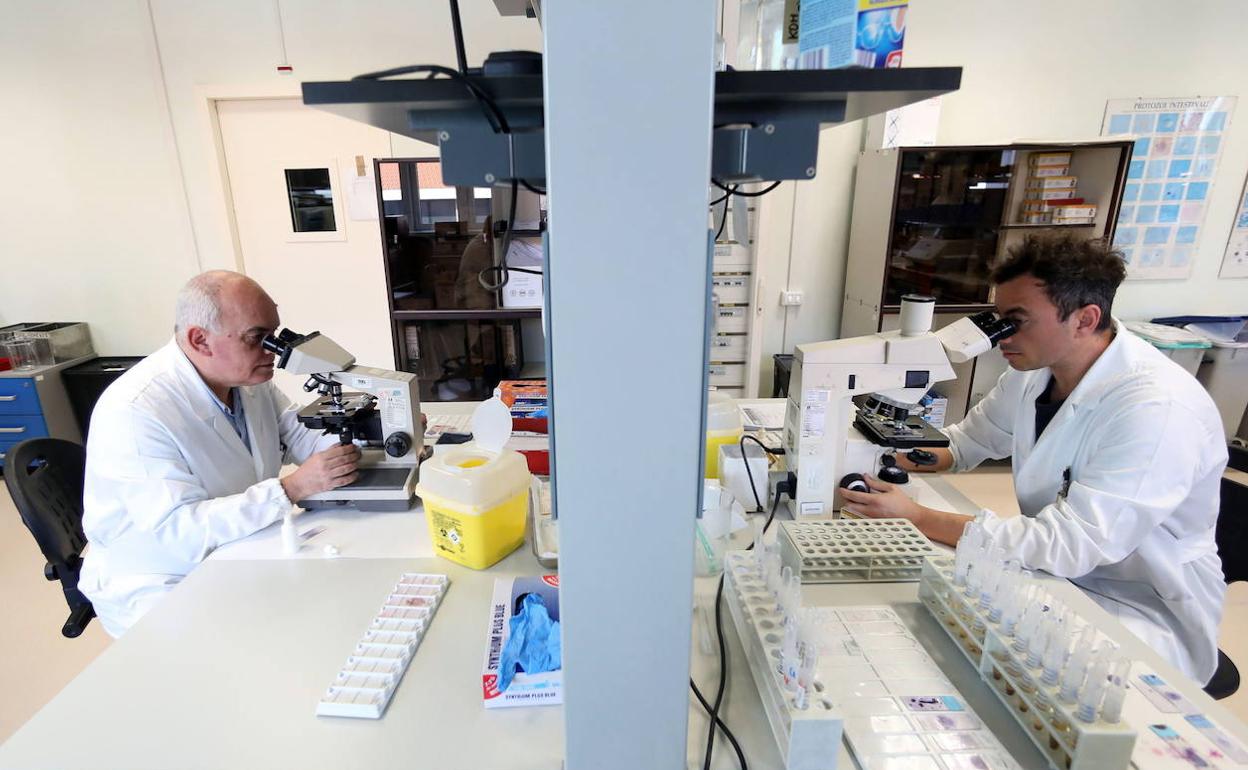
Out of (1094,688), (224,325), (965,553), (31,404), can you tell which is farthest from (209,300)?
(31,404)

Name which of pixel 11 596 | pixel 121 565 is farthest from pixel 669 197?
pixel 11 596

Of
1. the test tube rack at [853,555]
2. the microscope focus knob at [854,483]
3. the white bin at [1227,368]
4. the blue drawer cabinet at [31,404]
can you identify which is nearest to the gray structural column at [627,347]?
the test tube rack at [853,555]

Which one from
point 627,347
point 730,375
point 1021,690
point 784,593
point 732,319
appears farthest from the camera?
point 730,375

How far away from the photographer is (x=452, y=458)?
3.81 feet

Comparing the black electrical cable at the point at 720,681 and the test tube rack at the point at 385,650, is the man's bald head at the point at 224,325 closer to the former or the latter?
the test tube rack at the point at 385,650

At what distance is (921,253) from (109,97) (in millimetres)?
4462

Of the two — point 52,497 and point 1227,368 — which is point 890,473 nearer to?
point 52,497

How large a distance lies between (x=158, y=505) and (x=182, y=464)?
0.43ft

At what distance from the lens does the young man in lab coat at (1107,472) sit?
3.62 feet

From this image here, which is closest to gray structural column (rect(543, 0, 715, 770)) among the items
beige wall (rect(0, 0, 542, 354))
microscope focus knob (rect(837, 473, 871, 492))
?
microscope focus knob (rect(837, 473, 871, 492))

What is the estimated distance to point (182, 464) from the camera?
4.42 feet

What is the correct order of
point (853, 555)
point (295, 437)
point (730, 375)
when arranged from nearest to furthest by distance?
point (853, 555) → point (295, 437) → point (730, 375)

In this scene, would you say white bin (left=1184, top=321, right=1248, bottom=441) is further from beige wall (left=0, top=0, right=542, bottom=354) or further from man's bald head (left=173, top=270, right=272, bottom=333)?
man's bald head (left=173, top=270, right=272, bottom=333)

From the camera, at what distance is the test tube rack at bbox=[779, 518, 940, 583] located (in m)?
1.06
